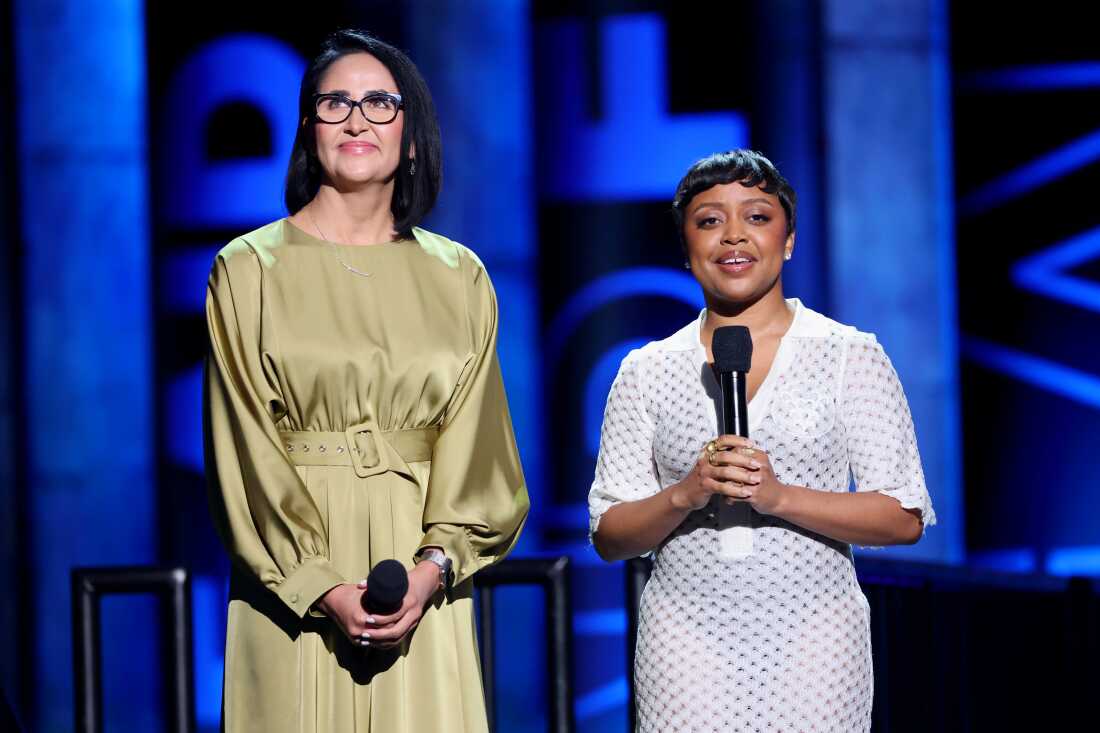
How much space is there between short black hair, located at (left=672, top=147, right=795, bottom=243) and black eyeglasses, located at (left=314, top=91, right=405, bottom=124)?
51 centimetres

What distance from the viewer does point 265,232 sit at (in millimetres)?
2309

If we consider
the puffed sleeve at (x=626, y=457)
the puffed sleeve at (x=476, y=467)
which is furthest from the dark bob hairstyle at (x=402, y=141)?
the puffed sleeve at (x=626, y=457)

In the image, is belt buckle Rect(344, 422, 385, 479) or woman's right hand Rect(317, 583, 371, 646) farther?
belt buckle Rect(344, 422, 385, 479)

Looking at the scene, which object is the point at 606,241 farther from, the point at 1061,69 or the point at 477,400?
the point at 477,400

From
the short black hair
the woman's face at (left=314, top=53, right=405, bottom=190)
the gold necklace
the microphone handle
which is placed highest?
the woman's face at (left=314, top=53, right=405, bottom=190)

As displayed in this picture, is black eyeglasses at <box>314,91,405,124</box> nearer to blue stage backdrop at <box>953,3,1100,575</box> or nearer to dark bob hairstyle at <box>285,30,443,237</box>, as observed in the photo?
dark bob hairstyle at <box>285,30,443,237</box>

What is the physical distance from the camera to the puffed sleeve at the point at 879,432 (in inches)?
90.4

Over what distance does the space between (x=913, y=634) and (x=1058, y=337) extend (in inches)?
74.1

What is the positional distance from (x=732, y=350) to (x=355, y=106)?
2.41 ft

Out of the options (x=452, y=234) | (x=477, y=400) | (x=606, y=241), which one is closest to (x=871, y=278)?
(x=606, y=241)

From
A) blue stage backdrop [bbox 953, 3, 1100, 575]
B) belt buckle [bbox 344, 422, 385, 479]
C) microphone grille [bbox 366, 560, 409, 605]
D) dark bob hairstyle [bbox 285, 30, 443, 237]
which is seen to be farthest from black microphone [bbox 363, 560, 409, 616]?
blue stage backdrop [bbox 953, 3, 1100, 575]

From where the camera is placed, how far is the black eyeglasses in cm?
227

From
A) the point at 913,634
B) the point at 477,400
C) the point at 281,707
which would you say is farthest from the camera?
the point at 913,634

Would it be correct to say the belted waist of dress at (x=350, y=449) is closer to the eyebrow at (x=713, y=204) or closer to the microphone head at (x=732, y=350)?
→ the microphone head at (x=732, y=350)
